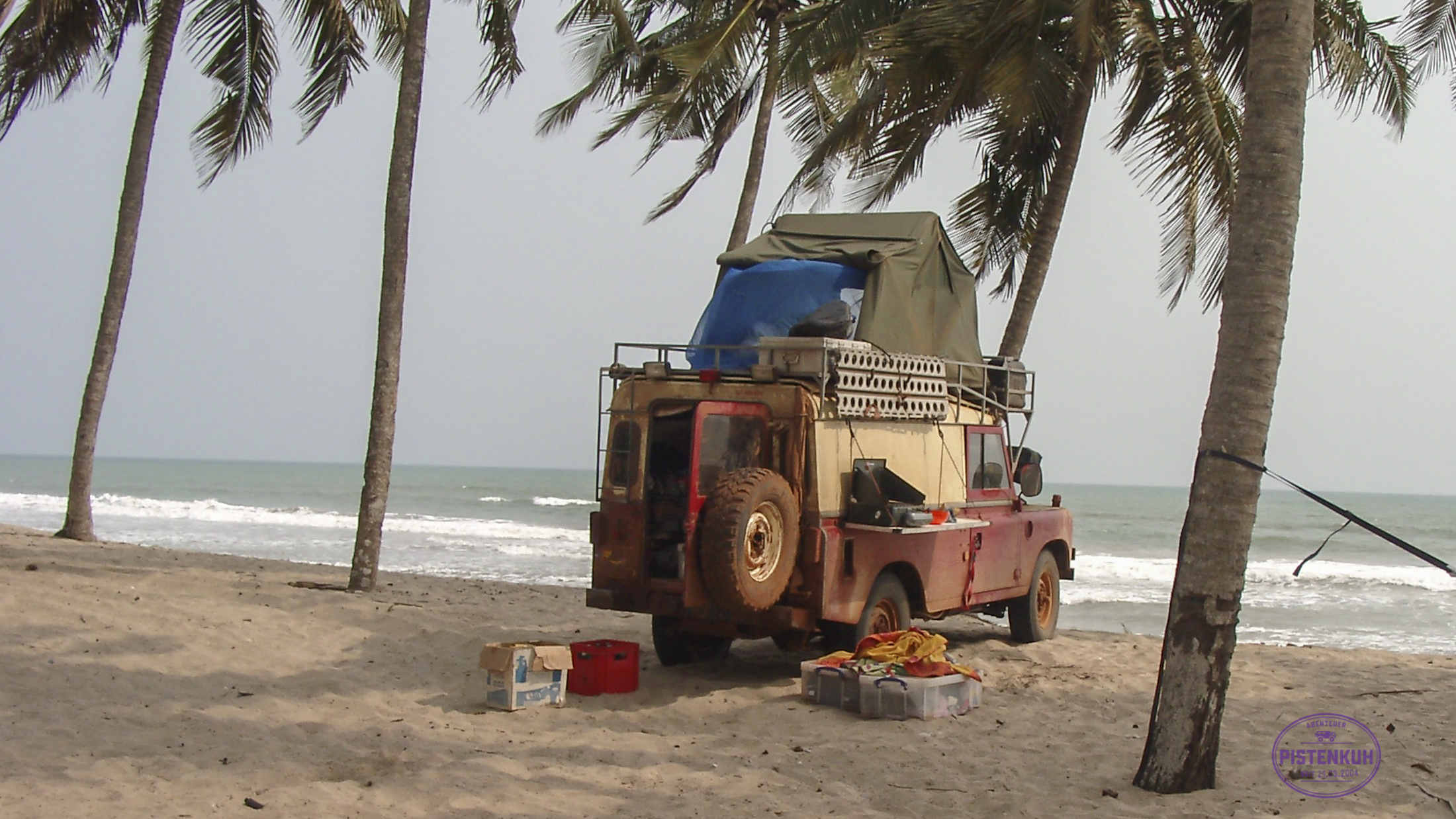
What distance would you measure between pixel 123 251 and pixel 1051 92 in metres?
11.0

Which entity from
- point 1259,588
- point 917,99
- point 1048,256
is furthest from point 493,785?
point 1259,588

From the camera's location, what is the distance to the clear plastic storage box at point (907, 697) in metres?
7.66

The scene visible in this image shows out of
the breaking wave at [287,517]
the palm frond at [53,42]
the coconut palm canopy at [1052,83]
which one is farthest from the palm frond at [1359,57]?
the breaking wave at [287,517]

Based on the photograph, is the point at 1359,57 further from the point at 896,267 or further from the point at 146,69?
the point at 146,69

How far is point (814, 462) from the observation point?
26.7 ft

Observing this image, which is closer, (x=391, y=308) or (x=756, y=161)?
(x=391, y=308)

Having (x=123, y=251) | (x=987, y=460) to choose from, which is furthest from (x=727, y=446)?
(x=123, y=251)

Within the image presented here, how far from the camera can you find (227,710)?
23.2ft

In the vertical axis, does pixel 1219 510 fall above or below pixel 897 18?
below

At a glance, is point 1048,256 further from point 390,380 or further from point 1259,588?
point 1259,588

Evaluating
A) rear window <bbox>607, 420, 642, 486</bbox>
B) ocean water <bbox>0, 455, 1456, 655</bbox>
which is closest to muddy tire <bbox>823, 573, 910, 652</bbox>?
rear window <bbox>607, 420, 642, 486</bbox>

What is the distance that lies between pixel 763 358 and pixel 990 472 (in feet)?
9.56

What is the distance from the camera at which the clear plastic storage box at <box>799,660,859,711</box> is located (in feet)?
25.8

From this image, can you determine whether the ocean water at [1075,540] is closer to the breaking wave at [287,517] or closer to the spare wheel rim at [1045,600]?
the breaking wave at [287,517]
